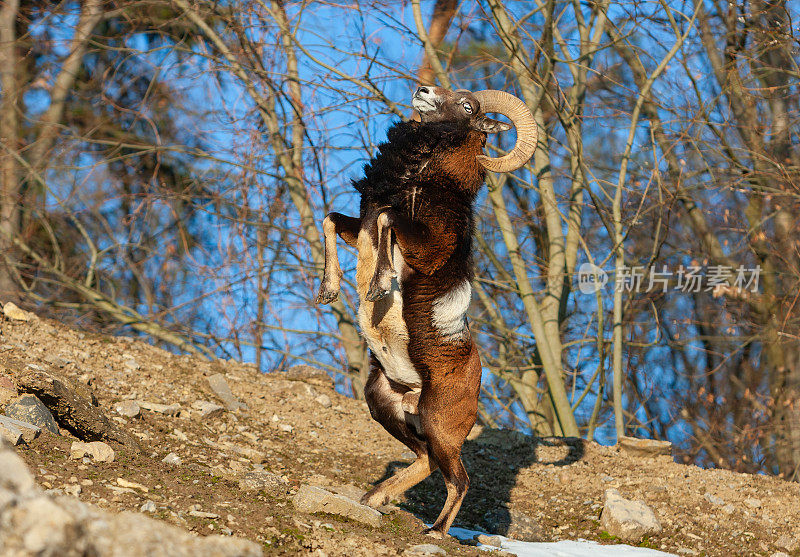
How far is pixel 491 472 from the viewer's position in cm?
699

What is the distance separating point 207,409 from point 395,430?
6.45 feet

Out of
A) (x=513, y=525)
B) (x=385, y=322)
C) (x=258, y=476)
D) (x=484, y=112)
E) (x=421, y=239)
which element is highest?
(x=484, y=112)

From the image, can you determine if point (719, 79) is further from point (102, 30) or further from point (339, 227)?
point (102, 30)

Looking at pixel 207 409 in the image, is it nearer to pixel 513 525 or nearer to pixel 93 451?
pixel 93 451

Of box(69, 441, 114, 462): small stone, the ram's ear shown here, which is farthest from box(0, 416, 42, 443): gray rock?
the ram's ear

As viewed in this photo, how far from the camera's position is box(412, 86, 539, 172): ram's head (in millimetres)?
4887

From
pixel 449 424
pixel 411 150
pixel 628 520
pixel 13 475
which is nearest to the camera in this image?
pixel 13 475

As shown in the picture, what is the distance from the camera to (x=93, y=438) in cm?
470

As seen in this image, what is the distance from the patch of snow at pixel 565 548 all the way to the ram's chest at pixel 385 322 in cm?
116

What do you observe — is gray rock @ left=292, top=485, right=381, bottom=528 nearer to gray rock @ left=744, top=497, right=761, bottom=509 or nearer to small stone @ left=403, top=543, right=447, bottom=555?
small stone @ left=403, top=543, right=447, bottom=555

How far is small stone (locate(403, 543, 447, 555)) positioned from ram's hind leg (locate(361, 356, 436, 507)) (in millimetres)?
1064

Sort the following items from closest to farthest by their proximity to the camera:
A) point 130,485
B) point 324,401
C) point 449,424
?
point 130,485 → point 449,424 → point 324,401

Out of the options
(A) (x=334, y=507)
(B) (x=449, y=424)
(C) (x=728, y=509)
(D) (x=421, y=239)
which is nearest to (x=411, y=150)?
(D) (x=421, y=239)

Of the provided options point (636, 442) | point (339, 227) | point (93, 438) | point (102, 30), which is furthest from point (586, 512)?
point (102, 30)
